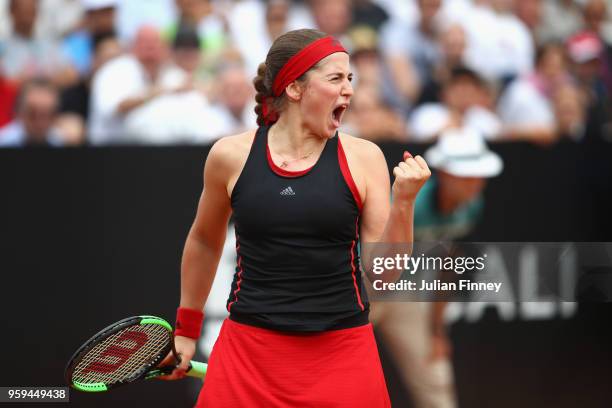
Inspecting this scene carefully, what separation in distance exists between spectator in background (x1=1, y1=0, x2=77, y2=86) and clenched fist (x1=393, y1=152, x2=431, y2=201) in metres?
3.45

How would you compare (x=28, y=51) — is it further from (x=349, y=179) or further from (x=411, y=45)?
(x=349, y=179)

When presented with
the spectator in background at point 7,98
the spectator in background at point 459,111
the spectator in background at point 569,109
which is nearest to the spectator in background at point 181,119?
the spectator in background at point 7,98

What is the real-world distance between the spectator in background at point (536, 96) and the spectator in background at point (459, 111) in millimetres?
100

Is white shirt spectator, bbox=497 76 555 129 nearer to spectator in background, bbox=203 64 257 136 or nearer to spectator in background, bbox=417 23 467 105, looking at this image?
spectator in background, bbox=417 23 467 105

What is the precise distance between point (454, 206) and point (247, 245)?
2476 millimetres

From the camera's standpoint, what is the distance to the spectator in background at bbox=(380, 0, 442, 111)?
18.6ft

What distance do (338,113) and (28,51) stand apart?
3.54 m

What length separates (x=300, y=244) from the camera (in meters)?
2.54

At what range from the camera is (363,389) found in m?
2.57

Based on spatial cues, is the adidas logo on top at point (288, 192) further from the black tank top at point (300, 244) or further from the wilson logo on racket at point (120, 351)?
the wilson logo on racket at point (120, 351)

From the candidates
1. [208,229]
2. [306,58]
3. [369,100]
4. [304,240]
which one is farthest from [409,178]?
[369,100]

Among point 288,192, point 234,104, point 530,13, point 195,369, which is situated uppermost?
point 530,13

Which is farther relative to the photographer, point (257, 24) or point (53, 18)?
point (257, 24)

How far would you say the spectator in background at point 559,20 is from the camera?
6.02 meters
